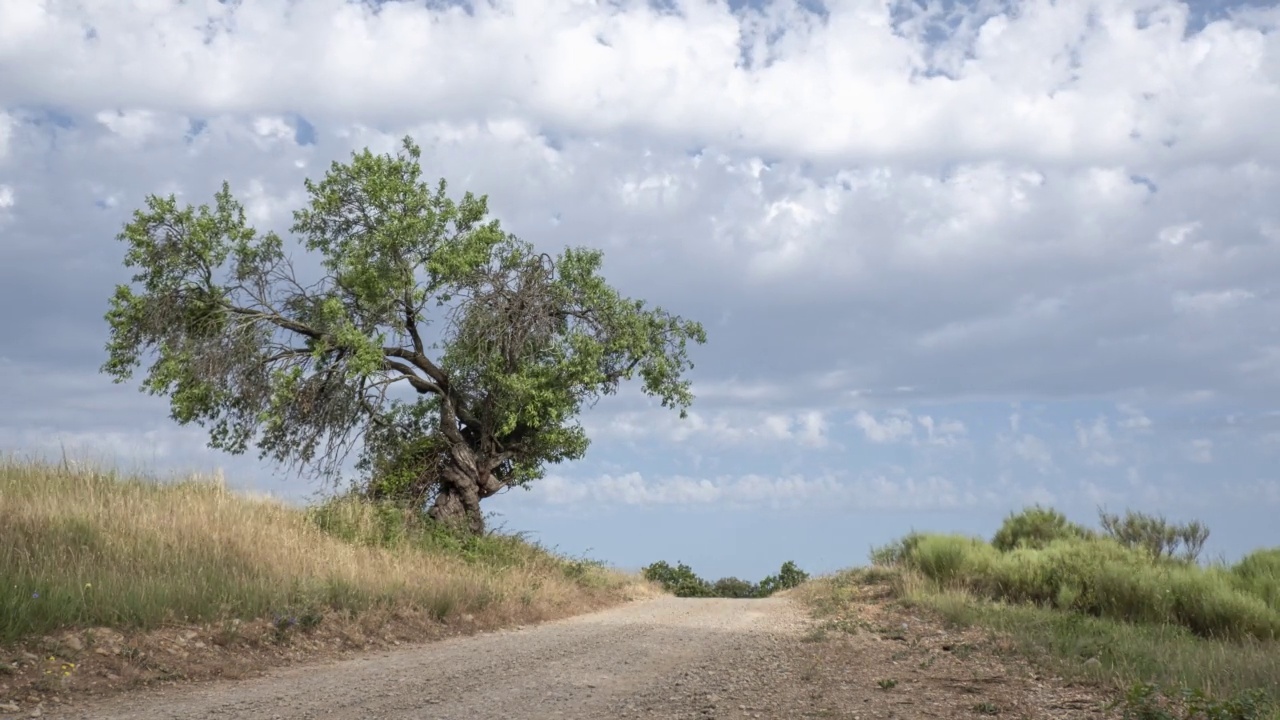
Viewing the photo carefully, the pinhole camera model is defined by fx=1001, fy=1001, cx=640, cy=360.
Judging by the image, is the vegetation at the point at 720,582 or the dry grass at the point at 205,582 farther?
the vegetation at the point at 720,582

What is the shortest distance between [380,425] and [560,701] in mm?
15190

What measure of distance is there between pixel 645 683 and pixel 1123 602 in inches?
450

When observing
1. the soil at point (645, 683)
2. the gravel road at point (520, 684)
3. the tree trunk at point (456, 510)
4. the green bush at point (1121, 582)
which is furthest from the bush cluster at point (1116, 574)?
the tree trunk at point (456, 510)

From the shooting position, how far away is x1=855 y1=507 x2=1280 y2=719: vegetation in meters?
9.45

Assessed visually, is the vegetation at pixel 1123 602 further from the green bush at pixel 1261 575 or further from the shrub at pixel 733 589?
the shrub at pixel 733 589

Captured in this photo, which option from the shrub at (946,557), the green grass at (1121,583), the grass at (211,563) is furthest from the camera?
the shrub at (946,557)

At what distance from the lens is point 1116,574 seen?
17.6m

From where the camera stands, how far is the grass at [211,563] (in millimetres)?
11180

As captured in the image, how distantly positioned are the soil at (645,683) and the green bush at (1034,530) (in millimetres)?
11409

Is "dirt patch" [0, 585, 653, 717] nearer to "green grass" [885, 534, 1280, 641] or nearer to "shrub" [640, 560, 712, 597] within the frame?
"green grass" [885, 534, 1280, 641]

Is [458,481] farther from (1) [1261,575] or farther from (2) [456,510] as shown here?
(1) [1261,575]

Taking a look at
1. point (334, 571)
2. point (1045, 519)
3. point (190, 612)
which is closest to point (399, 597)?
point (334, 571)

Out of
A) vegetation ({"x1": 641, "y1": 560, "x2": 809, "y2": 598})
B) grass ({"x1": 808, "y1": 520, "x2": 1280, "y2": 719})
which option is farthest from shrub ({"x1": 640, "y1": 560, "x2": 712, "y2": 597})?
grass ({"x1": 808, "y1": 520, "x2": 1280, "y2": 719})

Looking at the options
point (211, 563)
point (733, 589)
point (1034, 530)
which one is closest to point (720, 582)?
point (733, 589)
